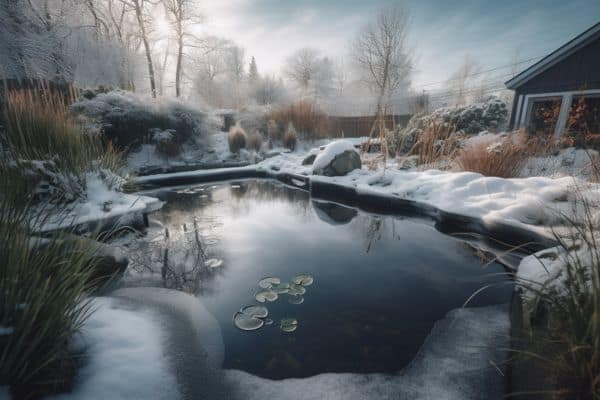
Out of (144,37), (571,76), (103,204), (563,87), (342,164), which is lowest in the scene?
(103,204)

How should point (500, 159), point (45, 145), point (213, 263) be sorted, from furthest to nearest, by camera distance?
1. point (500, 159)
2. point (45, 145)
3. point (213, 263)

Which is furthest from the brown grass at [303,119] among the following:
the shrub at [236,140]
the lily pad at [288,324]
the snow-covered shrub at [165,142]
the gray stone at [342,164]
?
the lily pad at [288,324]

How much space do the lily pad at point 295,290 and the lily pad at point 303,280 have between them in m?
0.05

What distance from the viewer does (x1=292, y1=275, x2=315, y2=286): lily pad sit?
1.84 metres

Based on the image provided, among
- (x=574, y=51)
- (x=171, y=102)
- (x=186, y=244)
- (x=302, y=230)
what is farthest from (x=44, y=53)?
(x=574, y=51)

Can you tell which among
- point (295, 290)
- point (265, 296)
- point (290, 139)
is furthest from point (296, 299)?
point (290, 139)

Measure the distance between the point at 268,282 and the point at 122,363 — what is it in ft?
3.11

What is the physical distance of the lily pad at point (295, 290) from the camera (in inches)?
67.7

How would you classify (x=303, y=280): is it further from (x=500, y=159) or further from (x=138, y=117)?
(x=138, y=117)

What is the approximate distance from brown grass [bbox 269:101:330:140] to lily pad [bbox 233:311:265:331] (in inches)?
Answer: 309

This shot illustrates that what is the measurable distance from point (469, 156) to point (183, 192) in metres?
4.45

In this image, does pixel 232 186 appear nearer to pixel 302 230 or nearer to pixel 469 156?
pixel 302 230

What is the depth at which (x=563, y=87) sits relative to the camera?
6.62 metres

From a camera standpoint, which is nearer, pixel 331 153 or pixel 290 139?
pixel 331 153
